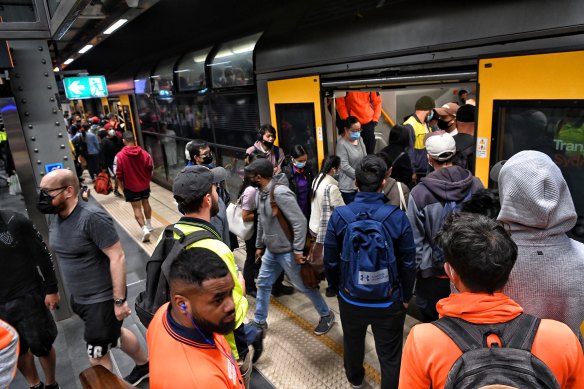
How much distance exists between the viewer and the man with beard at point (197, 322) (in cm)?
113

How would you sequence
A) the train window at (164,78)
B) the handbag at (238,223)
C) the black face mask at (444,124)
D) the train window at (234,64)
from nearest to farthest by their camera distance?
the handbag at (238,223)
the black face mask at (444,124)
the train window at (234,64)
the train window at (164,78)

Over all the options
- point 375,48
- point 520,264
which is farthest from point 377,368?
point 375,48

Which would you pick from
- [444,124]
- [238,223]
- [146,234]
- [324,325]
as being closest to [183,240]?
[238,223]

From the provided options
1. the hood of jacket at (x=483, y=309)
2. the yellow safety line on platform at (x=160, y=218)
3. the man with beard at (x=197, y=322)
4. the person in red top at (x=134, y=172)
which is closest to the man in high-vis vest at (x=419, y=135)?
the hood of jacket at (x=483, y=309)

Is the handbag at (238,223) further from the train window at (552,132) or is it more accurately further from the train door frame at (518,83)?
the train window at (552,132)

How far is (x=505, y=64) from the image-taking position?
2.47m

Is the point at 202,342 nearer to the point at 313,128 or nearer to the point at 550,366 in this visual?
the point at 550,366

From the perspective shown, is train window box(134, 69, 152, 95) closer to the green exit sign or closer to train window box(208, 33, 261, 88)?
the green exit sign

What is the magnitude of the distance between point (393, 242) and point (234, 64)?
404 cm

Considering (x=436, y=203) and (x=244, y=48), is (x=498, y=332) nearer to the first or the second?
(x=436, y=203)

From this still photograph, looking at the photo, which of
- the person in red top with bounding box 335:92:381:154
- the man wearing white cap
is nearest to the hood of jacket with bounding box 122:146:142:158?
the person in red top with bounding box 335:92:381:154

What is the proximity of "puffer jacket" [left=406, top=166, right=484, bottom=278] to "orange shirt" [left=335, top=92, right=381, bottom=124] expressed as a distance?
3272mm

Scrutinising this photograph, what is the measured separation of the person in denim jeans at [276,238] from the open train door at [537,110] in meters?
1.45

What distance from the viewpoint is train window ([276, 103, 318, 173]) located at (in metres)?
4.38
